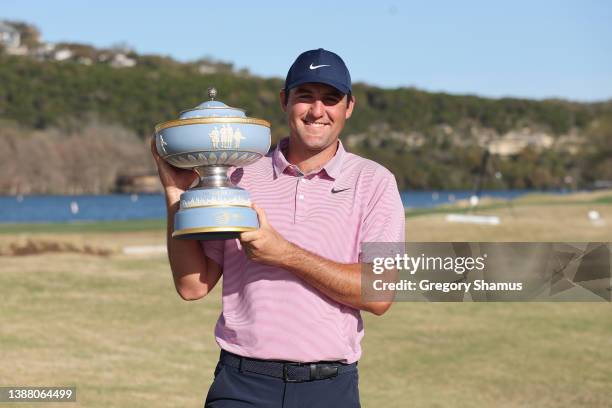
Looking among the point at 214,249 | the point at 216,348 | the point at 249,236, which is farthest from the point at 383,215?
the point at 216,348

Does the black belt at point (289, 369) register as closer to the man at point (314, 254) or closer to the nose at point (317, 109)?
the man at point (314, 254)

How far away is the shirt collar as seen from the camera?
11.6 ft

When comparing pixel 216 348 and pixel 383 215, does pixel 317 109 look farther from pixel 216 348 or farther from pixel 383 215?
pixel 216 348

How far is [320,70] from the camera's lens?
3.41m

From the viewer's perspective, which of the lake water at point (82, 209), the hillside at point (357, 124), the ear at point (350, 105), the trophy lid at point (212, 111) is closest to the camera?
the trophy lid at point (212, 111)

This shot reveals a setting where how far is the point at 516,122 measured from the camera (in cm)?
18738

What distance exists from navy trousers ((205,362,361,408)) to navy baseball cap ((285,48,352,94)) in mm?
1129

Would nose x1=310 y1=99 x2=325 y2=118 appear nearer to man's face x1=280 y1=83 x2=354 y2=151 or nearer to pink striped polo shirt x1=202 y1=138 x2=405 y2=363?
man's face x1=280 y1=83 x2=354 y2=151

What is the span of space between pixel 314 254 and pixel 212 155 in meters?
0.52

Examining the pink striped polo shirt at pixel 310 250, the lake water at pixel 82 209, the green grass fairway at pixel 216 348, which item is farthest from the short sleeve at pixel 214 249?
the lake water at pixel 82 209

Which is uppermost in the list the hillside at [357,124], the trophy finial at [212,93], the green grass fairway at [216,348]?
the hillside at [357,124]

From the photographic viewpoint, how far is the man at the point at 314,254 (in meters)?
3.43

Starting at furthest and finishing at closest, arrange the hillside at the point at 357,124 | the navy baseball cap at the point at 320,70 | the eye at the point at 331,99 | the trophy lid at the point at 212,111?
the hillside at the point at 357,124 < the eye at the point at 331,99 < the navy baseball cap at the point at 320,70 < the trophy lid at the point at 212,111

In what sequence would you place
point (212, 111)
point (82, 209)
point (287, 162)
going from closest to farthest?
point (212, 111) → point (287, 162) → point (82, 209)
